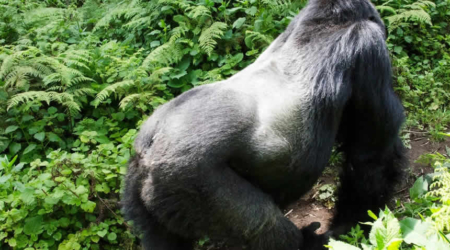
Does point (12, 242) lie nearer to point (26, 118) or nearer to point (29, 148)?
point (29, 148)

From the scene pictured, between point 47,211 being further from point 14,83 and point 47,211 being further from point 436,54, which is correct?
point 436,54

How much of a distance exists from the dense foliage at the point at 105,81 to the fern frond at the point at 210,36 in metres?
0.02

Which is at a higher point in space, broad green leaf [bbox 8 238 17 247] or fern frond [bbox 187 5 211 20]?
fern frond [bbox 187 5 211 20]

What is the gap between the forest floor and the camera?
3566 millimetres

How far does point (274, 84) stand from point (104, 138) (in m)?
1.74

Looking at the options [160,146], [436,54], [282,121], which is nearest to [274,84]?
[282,121]

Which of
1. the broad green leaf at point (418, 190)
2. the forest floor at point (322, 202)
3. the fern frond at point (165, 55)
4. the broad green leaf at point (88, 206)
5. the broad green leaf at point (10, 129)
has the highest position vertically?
the fern frond at point (165, 55)

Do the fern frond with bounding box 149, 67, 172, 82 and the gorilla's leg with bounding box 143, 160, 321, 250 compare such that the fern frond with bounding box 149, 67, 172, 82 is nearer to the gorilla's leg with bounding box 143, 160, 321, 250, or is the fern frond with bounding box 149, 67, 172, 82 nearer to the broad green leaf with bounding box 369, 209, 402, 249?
the gorilla's leg with bounding box 143, 160, 321, 250

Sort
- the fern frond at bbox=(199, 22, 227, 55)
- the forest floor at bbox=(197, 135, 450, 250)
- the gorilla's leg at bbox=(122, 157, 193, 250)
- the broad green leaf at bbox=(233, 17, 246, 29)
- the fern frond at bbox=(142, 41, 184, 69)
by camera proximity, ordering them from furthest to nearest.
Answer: the broad green leaf at bbox=(233, 17, 246, 29), the fern frond at bbox=(199, 22, 227, 55), the fern frond at bbox=(142, 41, 184, 69), the forest floor at bbox=(197, 135, 450, 250), the gorilla's leg at bbox=(122, 157, 193, 250)

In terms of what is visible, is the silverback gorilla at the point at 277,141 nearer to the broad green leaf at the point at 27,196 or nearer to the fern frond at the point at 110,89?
the broad green leaf at the point at 27,196

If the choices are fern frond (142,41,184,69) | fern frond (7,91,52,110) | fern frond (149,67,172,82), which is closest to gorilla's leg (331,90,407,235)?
fern frond (149,67,172,82)

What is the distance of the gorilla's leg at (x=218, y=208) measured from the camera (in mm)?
2305

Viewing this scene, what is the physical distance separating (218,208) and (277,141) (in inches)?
19.1

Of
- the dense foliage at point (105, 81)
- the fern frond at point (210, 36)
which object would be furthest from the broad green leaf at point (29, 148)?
the fern frond at point (210, 36)
